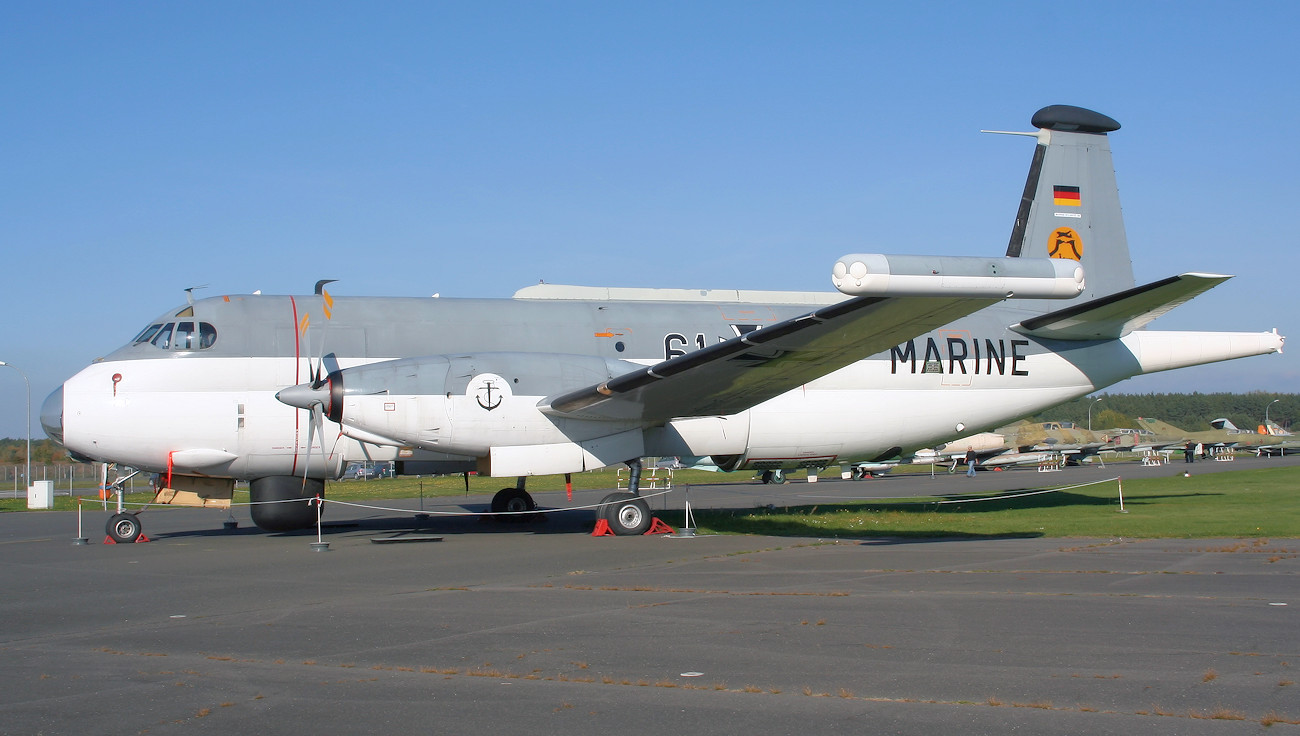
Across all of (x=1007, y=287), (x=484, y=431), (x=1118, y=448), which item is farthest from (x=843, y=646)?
(x=1118, y=448)

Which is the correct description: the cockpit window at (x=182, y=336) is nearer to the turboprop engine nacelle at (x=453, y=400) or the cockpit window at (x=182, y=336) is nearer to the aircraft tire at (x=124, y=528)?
the turboprop engine nacelle at (x=453, y=400)

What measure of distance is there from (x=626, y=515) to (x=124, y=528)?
8.72m

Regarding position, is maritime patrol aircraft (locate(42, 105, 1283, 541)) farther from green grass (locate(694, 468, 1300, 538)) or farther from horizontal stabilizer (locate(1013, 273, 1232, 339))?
green grass (locate(694, 468, 1300, 538))

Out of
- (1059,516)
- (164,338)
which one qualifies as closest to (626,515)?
(164,338)

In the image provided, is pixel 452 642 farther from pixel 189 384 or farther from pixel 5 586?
pixel 189 384

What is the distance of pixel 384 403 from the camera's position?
1429 cm

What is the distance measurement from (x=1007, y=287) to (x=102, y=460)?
1418 centimetres

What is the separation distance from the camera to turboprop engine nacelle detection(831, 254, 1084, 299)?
988 centimetres

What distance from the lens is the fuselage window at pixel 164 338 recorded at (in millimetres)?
15906

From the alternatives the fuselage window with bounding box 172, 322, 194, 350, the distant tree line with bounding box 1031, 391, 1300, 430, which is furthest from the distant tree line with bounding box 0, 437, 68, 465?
the distant tree line with bounding box 1031, 391, 1300, 430

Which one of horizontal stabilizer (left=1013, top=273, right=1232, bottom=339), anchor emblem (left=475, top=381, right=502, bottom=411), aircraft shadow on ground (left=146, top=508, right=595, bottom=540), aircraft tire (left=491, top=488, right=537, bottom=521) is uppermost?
horizontal stabilizer (left=1013, top=273, right=1232, bottom=339)

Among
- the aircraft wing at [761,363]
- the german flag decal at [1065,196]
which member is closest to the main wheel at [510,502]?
the aircraft wing at [761,363]

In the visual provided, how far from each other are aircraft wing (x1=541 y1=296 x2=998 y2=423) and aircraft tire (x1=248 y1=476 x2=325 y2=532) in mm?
5251

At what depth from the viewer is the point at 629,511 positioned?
15.8m
